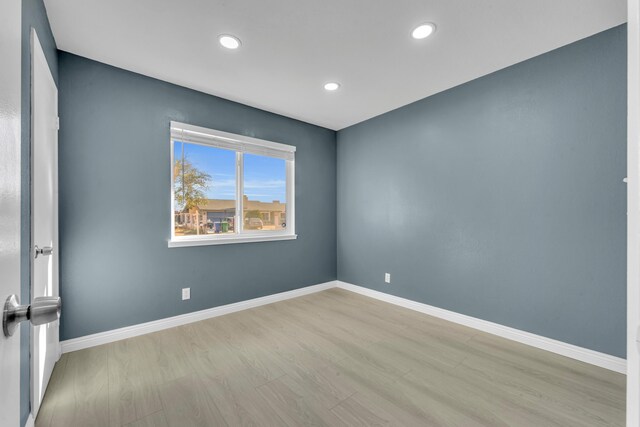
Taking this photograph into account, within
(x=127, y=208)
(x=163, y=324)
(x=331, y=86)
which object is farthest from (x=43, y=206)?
(x=331, y=86)

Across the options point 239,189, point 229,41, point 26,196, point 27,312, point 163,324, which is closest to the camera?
point 27,312

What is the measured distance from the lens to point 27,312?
525 millimetres

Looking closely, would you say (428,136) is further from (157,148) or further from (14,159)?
(14,159)

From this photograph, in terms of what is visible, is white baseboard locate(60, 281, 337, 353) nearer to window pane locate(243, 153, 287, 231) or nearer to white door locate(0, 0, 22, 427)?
window pane locate(243, 153, 287, 231)

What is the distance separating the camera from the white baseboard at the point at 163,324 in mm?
2307

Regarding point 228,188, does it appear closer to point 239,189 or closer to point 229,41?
point 239,189

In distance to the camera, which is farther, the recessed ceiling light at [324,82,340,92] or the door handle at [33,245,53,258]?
the recessed ceiling light at [324,82,340,92]

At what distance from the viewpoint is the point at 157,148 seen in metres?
2.69

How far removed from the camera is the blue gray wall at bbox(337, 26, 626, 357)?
80.9 inches

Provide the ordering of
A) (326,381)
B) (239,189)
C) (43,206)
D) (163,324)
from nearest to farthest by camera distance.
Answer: (43,206), (326,381), (163,324), (239,189)

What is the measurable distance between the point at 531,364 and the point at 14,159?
3.03m

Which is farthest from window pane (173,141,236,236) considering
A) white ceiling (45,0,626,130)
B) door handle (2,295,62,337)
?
door handle (2,295,62,337)

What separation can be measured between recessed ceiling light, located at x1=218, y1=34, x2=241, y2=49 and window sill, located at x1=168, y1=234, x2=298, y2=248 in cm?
187

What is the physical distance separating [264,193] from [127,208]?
59.7 inches
